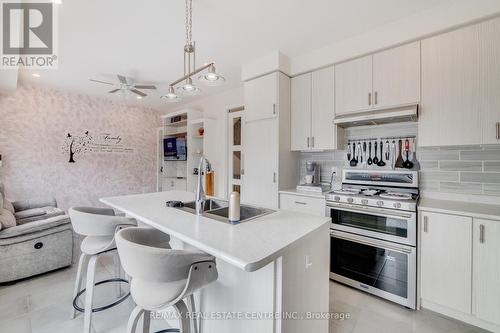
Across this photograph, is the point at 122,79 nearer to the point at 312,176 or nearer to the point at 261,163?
the point at 261,163

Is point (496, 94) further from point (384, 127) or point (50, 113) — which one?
point (50, 113)

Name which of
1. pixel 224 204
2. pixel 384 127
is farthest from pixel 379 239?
pixel 224 204

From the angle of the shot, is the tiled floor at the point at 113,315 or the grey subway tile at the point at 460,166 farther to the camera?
the grey subway tile at the point at 460,166

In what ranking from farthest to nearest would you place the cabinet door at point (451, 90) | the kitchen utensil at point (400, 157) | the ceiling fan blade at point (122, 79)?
the ceiling fan blade at point (122, 79) < the kitchen utensil at point (400, 157) < the cabinet door at point (451, 90)

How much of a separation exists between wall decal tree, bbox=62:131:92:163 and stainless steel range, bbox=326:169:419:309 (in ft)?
15.8

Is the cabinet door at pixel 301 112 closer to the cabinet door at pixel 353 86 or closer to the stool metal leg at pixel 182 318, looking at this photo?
the cabinet door at pixel 353 86

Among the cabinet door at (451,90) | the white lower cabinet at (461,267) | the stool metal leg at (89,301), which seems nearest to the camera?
the stool metal leg at (89,301)

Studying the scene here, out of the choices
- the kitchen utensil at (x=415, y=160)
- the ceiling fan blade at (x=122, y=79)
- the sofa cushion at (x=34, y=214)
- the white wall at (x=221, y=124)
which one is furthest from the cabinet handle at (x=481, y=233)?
the sofa cushion at (x=34, y=214)

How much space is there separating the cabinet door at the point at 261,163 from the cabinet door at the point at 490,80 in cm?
188

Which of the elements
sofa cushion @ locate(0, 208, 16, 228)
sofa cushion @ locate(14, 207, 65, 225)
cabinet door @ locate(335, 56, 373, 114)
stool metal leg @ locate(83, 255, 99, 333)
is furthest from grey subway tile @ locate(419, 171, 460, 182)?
sofa cushion @ locate(14, 207, 65, 225)

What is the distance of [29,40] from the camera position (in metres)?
2.46

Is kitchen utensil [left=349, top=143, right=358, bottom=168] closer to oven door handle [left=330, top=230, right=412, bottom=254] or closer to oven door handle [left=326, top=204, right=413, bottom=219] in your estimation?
oven door handle [left=326, top=204, right=413, bottom=219]

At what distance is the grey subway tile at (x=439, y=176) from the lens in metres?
2.20

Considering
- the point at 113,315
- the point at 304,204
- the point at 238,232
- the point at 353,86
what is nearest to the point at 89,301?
the point at 113,315
